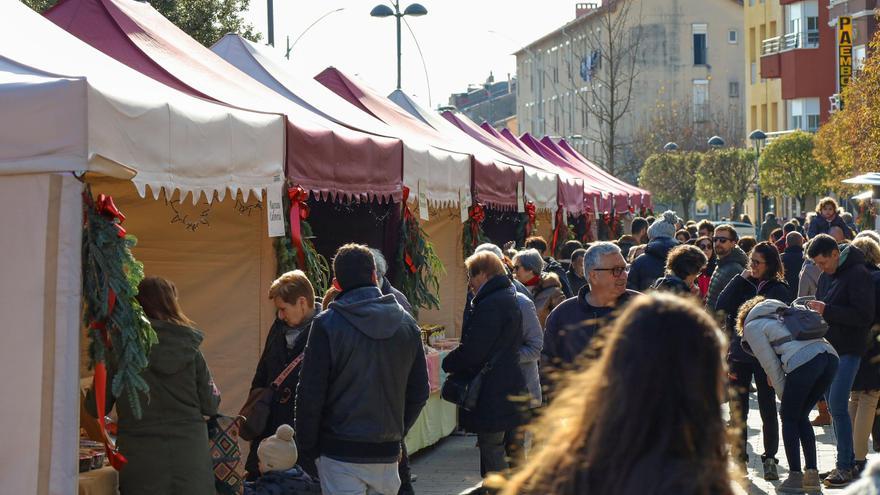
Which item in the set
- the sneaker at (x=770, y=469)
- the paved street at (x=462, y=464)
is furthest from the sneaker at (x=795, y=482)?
the sneaker at (x=770, y=469)

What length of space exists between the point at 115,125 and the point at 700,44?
82663 millimetres

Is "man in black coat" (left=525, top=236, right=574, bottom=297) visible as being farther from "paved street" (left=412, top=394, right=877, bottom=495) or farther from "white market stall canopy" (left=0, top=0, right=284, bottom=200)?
"white market stall canopy" (left=0, top=0, right=284, bottom=200)

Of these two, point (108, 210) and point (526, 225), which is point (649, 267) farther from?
point (108, 210)

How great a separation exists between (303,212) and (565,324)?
1797 millimetres

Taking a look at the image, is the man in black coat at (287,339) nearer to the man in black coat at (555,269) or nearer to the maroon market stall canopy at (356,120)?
the maroon market stall canopy at (356,120)

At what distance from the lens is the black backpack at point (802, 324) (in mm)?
9680

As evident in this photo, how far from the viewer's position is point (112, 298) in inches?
235

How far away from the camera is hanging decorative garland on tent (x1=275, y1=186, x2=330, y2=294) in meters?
8.53

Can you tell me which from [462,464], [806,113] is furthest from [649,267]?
[806,113]

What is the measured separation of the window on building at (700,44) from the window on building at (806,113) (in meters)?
24.1

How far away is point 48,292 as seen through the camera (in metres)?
5.84

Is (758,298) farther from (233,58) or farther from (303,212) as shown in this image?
(233,58)

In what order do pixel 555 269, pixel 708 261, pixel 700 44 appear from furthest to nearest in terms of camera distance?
pixel 700 44 → pixel 708 261 → pixel 555 269

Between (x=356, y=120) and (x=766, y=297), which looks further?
(x=356, y=120)
